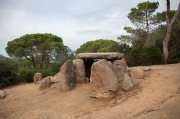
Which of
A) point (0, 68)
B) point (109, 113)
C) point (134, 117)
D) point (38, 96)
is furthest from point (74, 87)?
point (0, 68)

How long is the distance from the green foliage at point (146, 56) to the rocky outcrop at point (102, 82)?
5.99 m

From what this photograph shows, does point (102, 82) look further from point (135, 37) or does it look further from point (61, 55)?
point (135, 37)

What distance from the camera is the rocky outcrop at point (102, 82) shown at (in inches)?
243

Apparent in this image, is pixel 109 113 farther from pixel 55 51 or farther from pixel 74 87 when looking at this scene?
pixel 55 51

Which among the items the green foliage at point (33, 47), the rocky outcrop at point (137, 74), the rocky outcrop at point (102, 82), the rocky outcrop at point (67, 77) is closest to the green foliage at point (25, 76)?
the rocky outcrop at point (67, 77)

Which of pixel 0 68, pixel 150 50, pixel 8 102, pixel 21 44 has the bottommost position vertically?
pixel 8 102

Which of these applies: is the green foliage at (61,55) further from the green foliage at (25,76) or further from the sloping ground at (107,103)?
the sloping ground at (107,103)

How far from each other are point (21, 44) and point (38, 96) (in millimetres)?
15568

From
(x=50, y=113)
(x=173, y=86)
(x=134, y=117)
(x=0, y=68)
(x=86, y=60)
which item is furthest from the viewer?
(x=0, y=68)

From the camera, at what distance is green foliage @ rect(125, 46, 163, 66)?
11594mm

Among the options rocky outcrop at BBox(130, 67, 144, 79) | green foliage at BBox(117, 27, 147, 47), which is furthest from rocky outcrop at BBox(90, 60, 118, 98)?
green foliage at BBox(117, 27, 147, 47)

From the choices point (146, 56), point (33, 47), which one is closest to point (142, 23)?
point (146, 56)

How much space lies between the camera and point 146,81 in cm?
743

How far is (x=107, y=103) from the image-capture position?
19.9 ft
